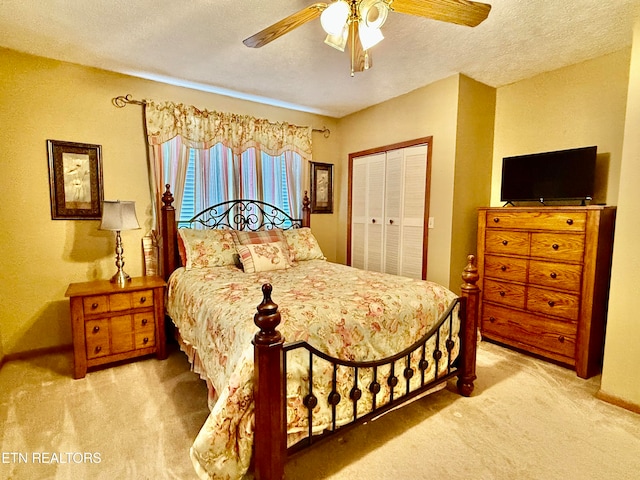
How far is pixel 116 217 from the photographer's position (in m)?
2.58

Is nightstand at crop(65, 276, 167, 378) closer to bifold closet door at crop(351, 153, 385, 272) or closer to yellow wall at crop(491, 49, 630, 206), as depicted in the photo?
bifold closet door at crop(351, 153, 385, 272)

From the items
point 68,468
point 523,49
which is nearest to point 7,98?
point 68,468

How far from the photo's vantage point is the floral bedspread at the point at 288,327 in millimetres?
1324

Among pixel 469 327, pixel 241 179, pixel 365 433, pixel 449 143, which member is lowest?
pixel 365 433

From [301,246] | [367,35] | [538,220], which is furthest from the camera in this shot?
[301,246]

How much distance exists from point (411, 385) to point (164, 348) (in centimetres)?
198

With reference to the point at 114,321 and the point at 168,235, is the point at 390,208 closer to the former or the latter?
the point at 168,235

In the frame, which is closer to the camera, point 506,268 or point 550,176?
point 550,176

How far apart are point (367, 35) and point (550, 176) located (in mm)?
2097

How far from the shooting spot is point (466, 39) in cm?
236

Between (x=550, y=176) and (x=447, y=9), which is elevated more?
(x=447, y=9)

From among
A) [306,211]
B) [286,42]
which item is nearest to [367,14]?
[286,42]

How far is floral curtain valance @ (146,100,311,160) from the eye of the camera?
304 centimetres

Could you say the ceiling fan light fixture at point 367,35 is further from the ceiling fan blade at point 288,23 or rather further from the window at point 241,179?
the window at point 241,179
